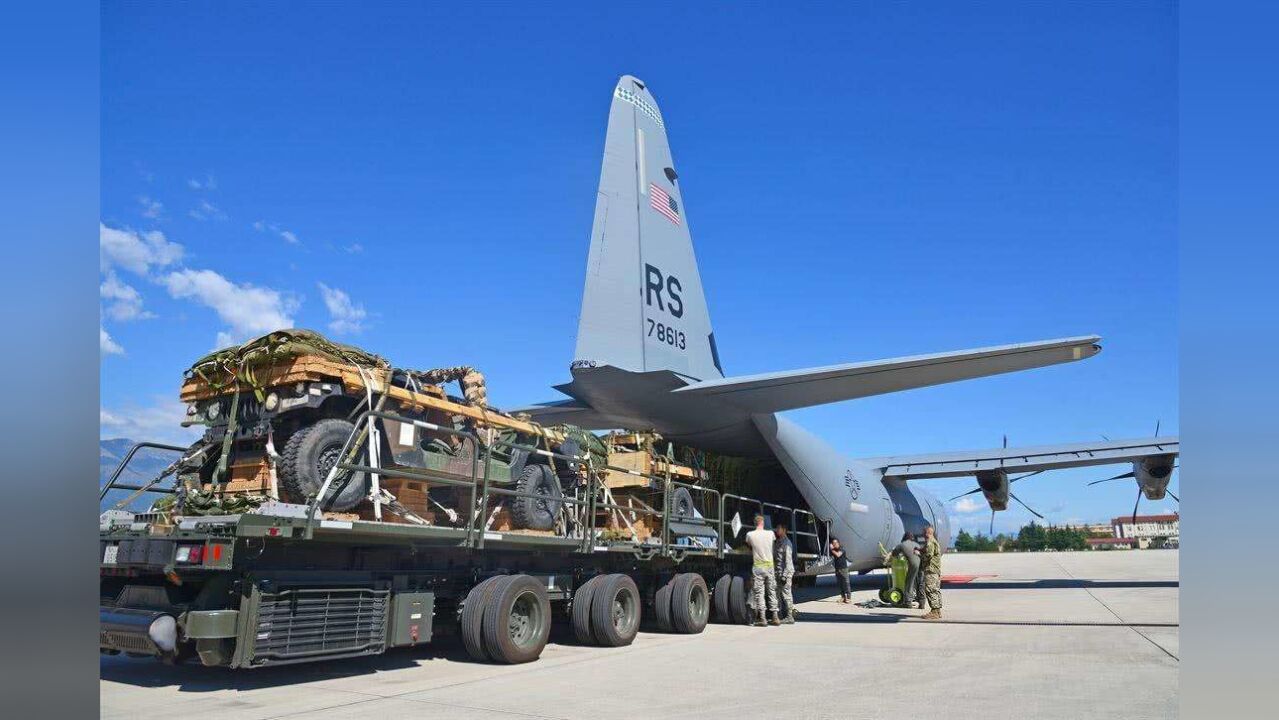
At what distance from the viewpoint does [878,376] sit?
1241cm

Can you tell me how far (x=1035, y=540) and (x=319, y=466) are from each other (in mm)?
87375

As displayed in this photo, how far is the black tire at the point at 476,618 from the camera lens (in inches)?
340

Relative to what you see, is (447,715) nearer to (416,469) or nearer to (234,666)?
(234,666)

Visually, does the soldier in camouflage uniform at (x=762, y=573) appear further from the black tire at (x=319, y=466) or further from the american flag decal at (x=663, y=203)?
the black tire at (x=319, y=466)

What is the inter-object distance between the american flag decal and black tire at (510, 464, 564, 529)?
5151mm

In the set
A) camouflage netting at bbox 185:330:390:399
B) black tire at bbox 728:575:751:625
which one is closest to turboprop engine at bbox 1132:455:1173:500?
black tire at bbox 728:575:751:625

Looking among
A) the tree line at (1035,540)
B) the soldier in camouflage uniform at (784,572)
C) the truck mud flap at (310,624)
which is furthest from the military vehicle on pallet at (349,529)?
the tree line at (1035,540)

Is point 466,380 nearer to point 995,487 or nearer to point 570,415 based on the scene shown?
point 570,415

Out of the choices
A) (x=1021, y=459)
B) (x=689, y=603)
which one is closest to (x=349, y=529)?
(x=689, y=603)

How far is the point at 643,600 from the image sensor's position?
1270 cm

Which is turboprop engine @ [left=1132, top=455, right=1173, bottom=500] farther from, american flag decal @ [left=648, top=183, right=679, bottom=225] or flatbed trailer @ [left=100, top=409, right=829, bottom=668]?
flatbed trailer @ [left=100, top=409, right=829, bottom=668]

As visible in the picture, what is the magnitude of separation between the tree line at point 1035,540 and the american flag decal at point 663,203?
2652 inches

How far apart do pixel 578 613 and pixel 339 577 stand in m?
3.56

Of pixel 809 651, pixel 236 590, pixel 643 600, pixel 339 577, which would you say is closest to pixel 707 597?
pixel 643 600
